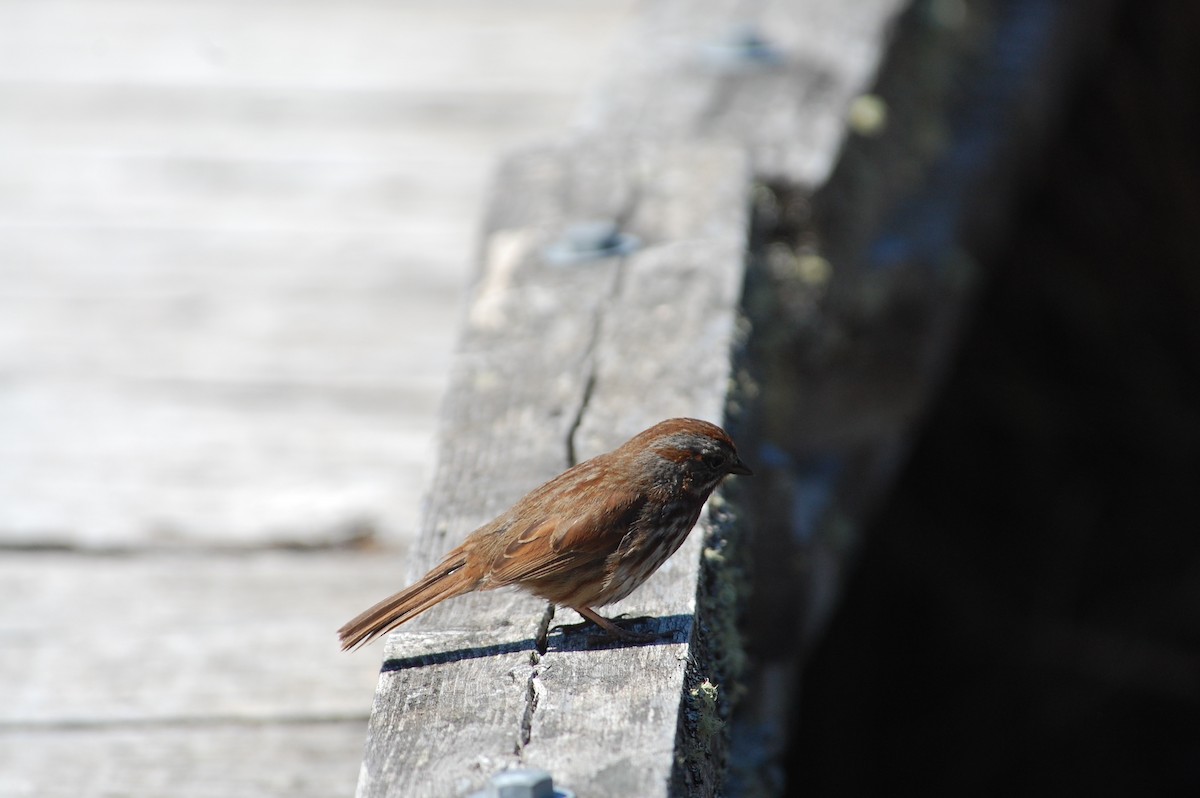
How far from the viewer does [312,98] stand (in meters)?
5.59

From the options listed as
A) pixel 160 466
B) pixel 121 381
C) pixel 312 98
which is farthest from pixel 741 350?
pixel 312 98

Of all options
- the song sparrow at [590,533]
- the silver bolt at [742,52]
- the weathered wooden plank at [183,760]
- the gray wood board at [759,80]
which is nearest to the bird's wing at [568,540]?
the song sparrow at [590,533]

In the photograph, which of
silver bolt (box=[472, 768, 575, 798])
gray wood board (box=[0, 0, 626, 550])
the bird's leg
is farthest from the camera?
gray wood board (box=[0, 0, 626, 550])

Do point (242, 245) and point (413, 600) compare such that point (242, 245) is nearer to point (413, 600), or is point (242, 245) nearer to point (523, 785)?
point (413, 600)

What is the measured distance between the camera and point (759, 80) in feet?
11.6

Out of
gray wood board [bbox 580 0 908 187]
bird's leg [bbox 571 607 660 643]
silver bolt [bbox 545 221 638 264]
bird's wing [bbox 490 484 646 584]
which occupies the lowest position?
bird's leg [bbox 571 607 660 643]

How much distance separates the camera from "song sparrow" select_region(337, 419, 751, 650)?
2031 millimetres

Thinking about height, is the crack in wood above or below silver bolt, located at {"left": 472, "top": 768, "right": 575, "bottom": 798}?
above

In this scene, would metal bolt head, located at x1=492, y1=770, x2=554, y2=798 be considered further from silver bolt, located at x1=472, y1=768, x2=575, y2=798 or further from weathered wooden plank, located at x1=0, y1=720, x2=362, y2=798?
weathered wooden plank, located at x1=0, y1=720, x2=362, y2=798

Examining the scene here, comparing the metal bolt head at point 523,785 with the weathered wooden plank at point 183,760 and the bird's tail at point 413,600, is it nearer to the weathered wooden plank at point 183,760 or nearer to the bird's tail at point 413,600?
the bird's tail at point 413,600

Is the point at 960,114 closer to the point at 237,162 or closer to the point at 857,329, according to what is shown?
the point at 857,329

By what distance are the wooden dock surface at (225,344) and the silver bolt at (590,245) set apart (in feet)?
2.30

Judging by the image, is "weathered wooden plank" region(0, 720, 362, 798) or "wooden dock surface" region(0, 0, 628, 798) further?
"wooden dock surface" region(0, 0, 628, 798)

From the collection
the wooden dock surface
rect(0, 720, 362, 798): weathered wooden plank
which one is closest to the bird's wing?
the wooden dock surface
